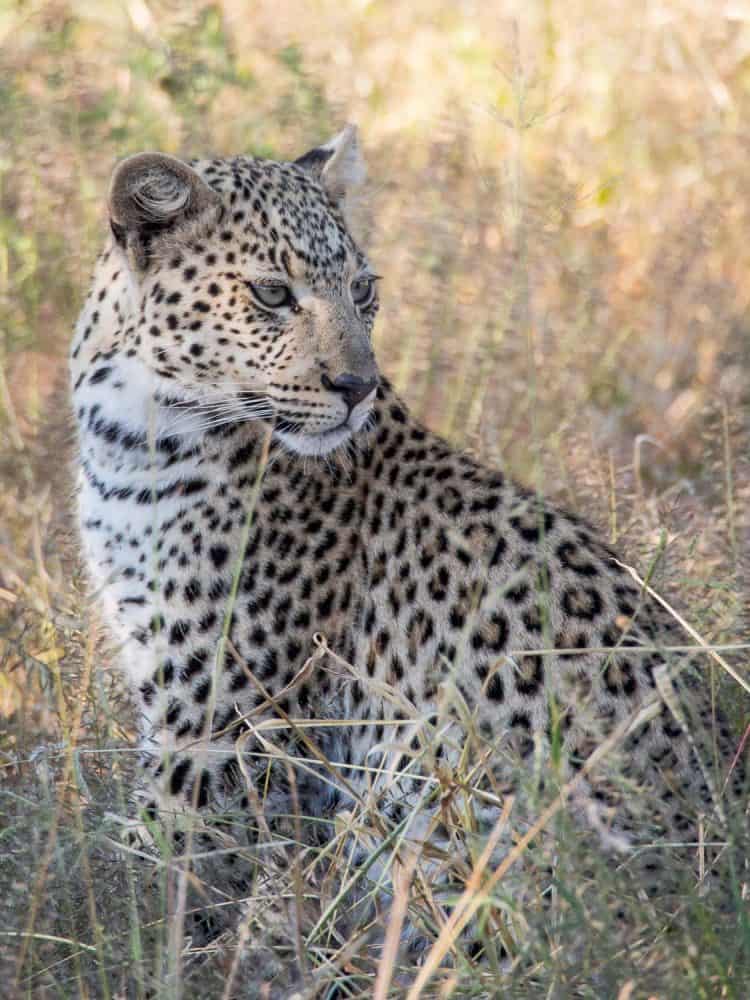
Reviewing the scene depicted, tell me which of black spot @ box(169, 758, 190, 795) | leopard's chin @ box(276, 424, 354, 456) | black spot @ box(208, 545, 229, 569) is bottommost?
black spot @ box(169, 758, 190, 795)

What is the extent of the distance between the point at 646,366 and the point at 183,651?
4.62 metres

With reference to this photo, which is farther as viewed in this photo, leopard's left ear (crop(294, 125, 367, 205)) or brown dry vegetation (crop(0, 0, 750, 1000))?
leopard's left ear (crop(294, 125, 367, 205))

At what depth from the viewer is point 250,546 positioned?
15.0 feet

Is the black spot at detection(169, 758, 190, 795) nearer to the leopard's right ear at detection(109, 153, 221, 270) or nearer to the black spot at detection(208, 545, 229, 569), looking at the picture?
the black spot at detection(208, 545, 229, 569)

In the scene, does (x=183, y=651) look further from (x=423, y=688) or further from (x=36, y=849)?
(x=36, y=849)

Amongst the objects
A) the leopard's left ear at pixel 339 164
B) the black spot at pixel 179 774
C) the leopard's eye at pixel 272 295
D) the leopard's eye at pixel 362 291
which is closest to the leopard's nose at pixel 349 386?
the leopard's eye at pixel 272 295

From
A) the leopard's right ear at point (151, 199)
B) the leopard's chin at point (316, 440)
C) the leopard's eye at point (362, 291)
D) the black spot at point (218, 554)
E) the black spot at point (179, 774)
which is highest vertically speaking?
the leopard's right ear at point (151, 199)

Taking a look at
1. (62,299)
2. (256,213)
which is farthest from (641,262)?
(256,213)

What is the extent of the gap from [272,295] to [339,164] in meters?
0.88

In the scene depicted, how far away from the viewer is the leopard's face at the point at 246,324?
14.6ft

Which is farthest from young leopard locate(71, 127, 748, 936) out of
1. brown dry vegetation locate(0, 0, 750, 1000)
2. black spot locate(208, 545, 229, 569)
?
brown dry vegetation locate(0, 0, 750, 1000)

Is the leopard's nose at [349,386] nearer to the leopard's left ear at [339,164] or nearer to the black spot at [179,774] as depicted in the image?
the leopard's left ear at [339,164]

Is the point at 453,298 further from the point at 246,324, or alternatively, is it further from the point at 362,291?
the point at 246,324

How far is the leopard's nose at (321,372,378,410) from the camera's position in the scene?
14.5ft
